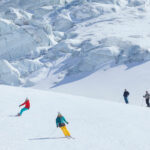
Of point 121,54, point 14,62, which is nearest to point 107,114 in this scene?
point 121,54

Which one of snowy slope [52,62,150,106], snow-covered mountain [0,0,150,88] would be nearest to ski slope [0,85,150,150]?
snowy slope [52,62,150,106]

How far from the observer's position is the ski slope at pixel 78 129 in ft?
32.8

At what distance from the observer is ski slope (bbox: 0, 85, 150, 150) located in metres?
9.98

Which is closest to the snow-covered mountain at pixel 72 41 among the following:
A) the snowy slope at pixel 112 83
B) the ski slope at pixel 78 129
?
the snowy slope at pixel 112 83

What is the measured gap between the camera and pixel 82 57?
5534 centimetres

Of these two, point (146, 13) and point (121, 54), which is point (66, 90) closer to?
point (121, 54)

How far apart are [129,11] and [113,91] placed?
45060 millimetres

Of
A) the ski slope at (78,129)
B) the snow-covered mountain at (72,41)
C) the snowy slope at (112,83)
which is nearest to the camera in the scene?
the ski slope at (78,129)

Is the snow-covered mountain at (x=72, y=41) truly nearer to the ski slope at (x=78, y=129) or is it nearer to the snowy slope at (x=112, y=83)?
the snowy slope at (x=112, y=83)

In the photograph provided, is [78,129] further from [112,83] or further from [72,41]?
[72,41]

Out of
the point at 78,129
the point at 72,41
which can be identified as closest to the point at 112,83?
the point at 72,41

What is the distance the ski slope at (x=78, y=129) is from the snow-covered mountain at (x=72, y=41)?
112 ft

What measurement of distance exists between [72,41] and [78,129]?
51.5 meters

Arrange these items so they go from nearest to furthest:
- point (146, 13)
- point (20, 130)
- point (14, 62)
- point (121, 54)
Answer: point (20, 130) < point (121, 54) < point (14, 62) < point (146, 13)
